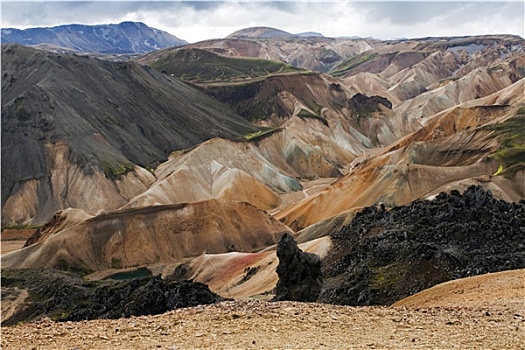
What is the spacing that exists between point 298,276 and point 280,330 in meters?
15.0

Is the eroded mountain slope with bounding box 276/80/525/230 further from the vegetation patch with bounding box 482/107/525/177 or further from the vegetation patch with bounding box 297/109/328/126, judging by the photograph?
the vegetation patch with bounding box 297/109/328/126

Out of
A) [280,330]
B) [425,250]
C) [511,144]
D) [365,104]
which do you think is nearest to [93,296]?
[425,250]

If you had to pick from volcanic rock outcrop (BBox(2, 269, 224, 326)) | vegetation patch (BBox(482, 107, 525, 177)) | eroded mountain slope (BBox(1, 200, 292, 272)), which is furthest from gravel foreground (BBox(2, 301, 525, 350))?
vegetation patch (BBox(482, 107, 525, 177))

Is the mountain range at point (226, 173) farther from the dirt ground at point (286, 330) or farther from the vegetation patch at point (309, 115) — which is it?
the dirt ground at point (286, 330)

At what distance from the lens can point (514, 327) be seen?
14711 millimetres

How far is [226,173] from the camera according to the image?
4001 inches

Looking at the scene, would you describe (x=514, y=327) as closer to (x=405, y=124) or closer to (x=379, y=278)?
(x=379, y=278)

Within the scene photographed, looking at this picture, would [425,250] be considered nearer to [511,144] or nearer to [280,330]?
[280,330]

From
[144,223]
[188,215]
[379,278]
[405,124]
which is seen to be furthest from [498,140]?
[405,124]

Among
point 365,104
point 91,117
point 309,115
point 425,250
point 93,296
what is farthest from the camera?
point 365,104

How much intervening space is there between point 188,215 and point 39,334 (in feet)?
206

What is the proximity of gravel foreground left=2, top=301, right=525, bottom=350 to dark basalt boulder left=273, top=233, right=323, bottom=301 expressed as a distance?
12035 mm

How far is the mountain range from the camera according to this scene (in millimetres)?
49344

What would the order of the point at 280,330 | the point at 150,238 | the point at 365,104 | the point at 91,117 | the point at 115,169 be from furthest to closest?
1. the point at 365,104
2. the point at 91,117
3. the point at 115,169
4. the point at 150,238
5. the point at 280,330
